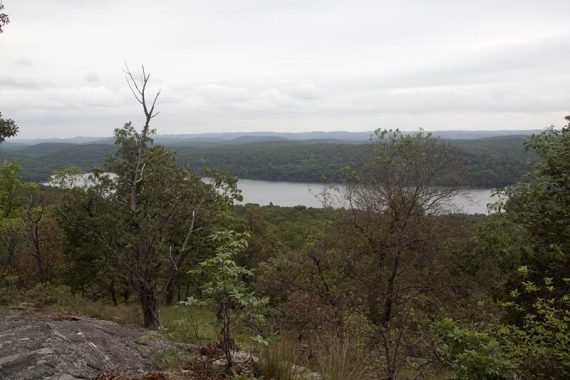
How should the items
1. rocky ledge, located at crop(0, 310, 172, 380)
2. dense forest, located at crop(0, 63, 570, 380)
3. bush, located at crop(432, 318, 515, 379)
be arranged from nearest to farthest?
bush, located at crop(432, 318, 515, 379) < dense forest, located at crop(0, 63, 570, 380) < rocky ledge, located at crop(0, 310, 172, 380)

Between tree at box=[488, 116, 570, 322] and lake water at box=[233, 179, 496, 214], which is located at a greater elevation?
tree at box=[488, 116, 570, 322]

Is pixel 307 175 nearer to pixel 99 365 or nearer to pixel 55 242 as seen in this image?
pixel 55 242

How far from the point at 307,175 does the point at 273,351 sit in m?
99.7

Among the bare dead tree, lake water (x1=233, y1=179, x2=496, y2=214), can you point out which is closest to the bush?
the bare dead tree

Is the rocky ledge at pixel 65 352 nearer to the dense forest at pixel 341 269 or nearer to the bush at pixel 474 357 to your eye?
the dense forest at pixel 341 269

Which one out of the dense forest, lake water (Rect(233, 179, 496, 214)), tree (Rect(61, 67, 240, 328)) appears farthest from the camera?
lake water (Rect(233, 179, 496, 214))

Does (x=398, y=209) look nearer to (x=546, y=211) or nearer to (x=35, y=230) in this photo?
(x=546, y=211)

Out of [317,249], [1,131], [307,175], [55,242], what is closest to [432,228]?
[317,249]

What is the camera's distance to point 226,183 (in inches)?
665

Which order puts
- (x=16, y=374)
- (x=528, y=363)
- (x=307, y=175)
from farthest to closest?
(x=307, y=175), (x=16, y=374), (x=528, y=363)

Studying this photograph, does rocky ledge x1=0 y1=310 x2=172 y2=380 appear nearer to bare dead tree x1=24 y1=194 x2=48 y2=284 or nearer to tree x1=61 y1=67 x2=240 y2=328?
tree x1=61 y1=67 x2=240 y2=328

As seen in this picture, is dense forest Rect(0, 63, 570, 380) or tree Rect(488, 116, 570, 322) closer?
dense forest Rect(0, 63, 570, 380)

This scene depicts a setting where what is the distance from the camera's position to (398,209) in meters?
12.1

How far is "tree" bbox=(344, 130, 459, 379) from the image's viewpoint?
11820mm
